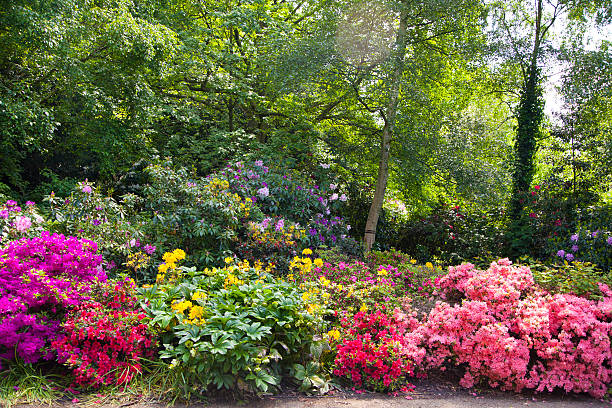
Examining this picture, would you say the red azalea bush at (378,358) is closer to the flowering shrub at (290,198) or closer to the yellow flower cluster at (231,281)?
the yellow flower cluster at (231,281)

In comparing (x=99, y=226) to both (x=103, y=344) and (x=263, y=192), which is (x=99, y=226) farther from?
(x=263, y=192)

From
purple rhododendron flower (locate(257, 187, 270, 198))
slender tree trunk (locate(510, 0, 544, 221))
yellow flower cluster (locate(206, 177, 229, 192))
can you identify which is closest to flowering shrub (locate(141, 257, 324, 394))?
yellow flower cluster (locate(206, 177, 229, 192))

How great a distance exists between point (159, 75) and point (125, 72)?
64 cm

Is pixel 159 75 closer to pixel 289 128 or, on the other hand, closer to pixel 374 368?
pixel 289 128

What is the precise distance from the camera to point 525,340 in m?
3.32

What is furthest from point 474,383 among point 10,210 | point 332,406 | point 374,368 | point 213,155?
point 213,155

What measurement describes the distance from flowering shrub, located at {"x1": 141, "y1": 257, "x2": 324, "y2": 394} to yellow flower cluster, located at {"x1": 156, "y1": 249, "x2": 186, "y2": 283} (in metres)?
0.11

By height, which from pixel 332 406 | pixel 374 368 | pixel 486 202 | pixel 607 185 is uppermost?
pixel 607 185

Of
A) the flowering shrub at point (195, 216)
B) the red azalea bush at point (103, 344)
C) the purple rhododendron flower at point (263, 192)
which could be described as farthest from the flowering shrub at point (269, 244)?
the red azalea bush at point (103, 344)

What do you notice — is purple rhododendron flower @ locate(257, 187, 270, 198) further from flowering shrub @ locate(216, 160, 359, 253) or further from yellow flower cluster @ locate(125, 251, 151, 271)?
yellow flower cluster @ locate(125, 251, 151, 271)

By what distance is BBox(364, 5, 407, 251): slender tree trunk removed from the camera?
687 centimetres

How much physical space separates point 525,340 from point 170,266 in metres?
2.84

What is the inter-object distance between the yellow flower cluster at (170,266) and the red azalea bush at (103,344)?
1.49ft

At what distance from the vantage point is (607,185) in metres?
7.84
